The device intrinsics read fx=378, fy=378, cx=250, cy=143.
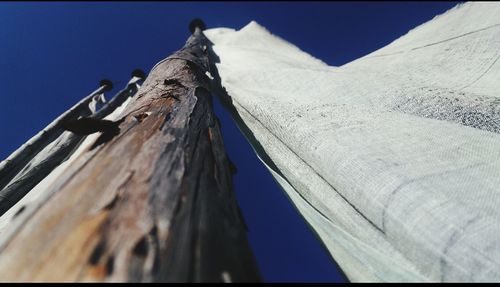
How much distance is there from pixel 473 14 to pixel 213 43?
8.94 feet

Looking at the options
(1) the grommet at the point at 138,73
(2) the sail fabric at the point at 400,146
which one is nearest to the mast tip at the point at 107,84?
(1) the grommet at the point at 138,73

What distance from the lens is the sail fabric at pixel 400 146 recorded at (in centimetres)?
82

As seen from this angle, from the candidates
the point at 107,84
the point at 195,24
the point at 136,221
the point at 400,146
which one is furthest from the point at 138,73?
the point at 136,221

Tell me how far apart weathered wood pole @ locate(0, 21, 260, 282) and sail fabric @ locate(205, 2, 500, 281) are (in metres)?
0.42

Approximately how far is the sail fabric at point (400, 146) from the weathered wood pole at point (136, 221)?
42 cm

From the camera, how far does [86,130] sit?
81 centimetres

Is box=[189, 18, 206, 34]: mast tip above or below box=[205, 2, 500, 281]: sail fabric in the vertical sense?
above

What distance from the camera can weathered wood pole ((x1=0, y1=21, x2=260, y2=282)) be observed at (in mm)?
490

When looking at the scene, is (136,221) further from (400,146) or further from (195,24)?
(195,24)

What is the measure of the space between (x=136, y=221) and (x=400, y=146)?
0.83 meters

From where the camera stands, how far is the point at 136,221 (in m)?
0.55

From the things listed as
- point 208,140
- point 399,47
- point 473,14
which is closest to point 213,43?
point 399,47

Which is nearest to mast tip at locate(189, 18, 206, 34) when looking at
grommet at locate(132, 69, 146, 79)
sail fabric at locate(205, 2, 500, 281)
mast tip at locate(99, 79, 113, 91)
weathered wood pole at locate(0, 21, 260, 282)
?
grommet at locate(132, 69, 146, 79)

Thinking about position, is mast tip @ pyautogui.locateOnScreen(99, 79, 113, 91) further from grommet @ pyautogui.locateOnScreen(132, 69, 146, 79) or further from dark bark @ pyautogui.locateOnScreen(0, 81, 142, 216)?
dark bark @ pyautogui.locateOnScreen(0, 81, 142, 216)
